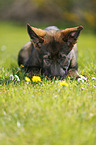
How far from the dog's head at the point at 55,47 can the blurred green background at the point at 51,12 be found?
70.6 feet

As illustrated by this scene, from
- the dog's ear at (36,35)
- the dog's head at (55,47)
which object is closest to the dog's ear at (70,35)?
the dog's head at (55,47)

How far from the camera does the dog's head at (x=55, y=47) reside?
149 inches

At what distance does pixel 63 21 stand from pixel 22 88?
1053 inches

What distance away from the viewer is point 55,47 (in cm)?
380

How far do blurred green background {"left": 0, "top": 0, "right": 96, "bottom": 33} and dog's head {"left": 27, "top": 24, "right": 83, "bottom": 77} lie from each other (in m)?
21.5

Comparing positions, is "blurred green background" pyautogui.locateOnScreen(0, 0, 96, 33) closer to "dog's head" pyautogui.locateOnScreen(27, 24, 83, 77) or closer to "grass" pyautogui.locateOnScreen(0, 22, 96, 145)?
"dog's head" pyautogui.locateOnScreen(27, 24, 83, 77)

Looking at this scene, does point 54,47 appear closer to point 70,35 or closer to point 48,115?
point 70,35

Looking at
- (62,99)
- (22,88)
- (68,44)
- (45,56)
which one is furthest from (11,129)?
(68,44)

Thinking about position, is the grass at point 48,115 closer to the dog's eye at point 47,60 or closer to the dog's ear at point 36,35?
the dog's eye at point 47,60

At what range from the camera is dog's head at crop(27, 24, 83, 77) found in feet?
12.5

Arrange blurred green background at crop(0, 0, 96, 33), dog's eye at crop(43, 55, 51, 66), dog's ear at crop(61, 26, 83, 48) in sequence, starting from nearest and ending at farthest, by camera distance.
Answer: dog's ear at crop(61, 26, 83, 48) → dog's eye at crop(43, 55, 51, 66) → blurred green background at crop(0, 0, 96, 33)

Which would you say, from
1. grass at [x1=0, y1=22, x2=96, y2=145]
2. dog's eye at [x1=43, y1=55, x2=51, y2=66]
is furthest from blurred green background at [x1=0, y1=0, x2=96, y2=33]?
grass at [x1=0, y1=22, x2=96, y2=145]

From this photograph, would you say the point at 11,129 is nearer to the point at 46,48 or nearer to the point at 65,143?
the point at 65,143

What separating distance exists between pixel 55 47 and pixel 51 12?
28887 mm
